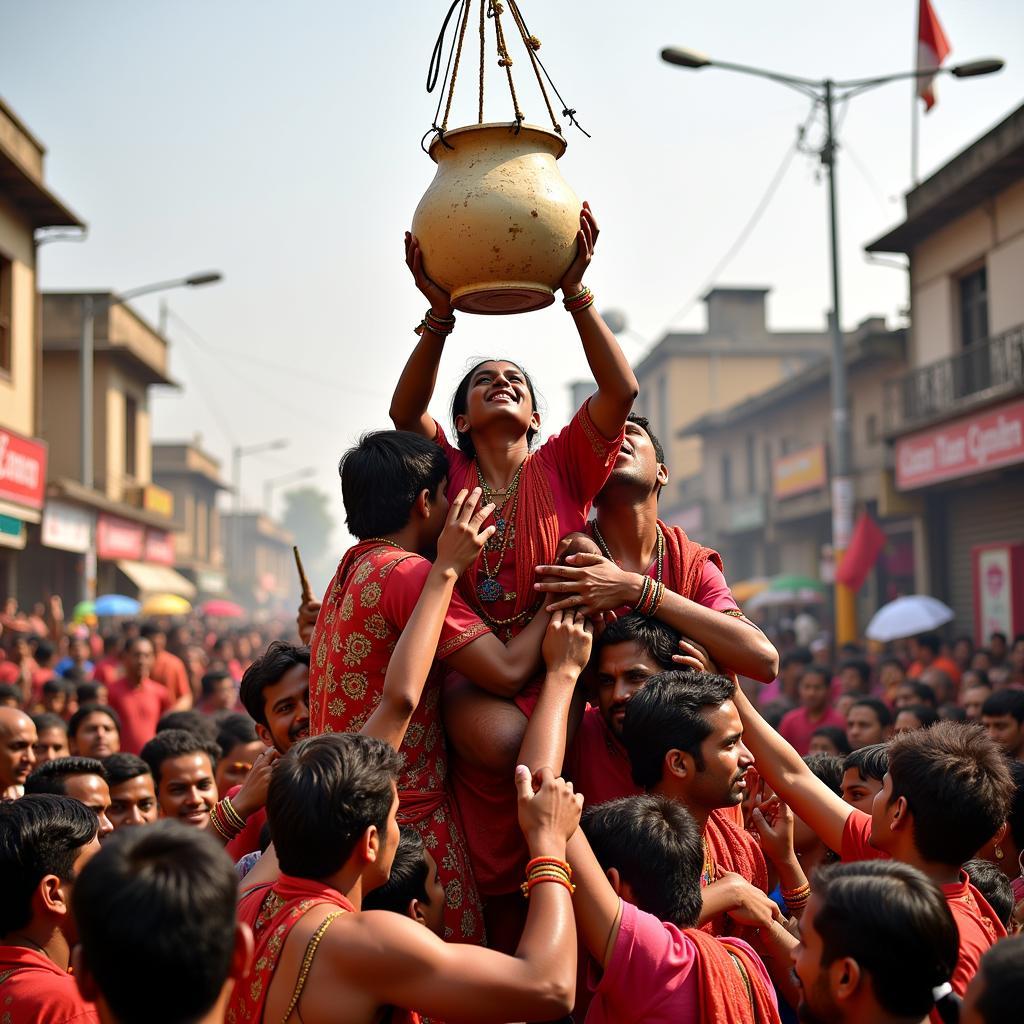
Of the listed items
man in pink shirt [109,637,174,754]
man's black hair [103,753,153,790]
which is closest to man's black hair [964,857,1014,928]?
man's black hair [103,753,153,790]

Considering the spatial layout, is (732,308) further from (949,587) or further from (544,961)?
(544,961)

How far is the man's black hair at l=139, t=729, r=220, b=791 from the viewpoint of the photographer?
5594 mm

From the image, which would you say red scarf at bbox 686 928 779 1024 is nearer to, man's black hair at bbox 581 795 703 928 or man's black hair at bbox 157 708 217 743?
man's black hair at bbox 581 795 703 928

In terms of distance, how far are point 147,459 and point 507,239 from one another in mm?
28084

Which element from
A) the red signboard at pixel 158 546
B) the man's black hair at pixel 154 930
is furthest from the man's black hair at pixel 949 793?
the red signboard at pixel 158 546

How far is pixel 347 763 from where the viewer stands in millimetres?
2609

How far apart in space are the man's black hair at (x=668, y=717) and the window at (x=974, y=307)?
619 inches

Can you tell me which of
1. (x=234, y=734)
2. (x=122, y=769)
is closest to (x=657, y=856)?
(x=122, y=769)

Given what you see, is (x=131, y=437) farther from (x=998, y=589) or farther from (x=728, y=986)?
(x=728, y=986)

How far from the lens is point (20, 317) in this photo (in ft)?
60.6

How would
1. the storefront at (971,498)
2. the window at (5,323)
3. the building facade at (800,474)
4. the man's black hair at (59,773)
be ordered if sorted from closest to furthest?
the man's black hair at (59,773)
the storefront at (971,498)
the window at (5,323)
the building facade at (800,474)

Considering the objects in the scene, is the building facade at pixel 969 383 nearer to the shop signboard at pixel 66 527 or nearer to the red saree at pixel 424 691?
the red saree at pixel 424 691

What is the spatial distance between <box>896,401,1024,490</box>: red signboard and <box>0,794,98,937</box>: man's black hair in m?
13.8

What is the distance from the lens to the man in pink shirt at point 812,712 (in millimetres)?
8609
